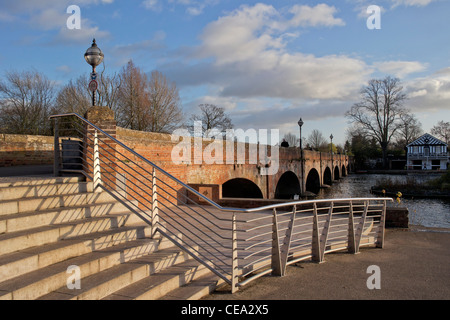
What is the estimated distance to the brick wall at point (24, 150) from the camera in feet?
32.9

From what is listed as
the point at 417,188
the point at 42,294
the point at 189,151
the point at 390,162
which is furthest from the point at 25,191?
the point at 390,162

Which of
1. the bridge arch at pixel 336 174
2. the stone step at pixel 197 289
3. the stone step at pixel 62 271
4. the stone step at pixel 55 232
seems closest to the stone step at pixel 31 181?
the stone step at pixel 55 232

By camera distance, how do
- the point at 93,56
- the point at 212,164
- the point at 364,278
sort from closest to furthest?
the point at 364,278, the point at 93,56, the point at 212,164

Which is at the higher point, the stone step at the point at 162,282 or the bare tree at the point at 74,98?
the bare tree at the point at 74,98

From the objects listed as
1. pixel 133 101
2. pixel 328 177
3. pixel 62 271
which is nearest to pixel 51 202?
pixel 62 271

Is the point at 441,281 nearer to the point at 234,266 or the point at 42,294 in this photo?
the point at 234,266

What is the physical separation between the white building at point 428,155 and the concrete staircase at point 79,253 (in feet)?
212

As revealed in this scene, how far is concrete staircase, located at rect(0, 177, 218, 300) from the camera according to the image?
299cm

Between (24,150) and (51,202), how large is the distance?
7481 mm

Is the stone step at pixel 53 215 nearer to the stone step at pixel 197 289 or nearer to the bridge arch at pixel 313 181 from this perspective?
the stone step at pixel 197 289

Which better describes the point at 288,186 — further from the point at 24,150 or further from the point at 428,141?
the point at 428,141

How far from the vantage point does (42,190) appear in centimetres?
453

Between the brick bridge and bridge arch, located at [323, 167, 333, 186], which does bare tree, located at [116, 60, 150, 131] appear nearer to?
the brick bridge

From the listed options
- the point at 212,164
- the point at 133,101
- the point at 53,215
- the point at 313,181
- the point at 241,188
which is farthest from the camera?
the point at 313,181
